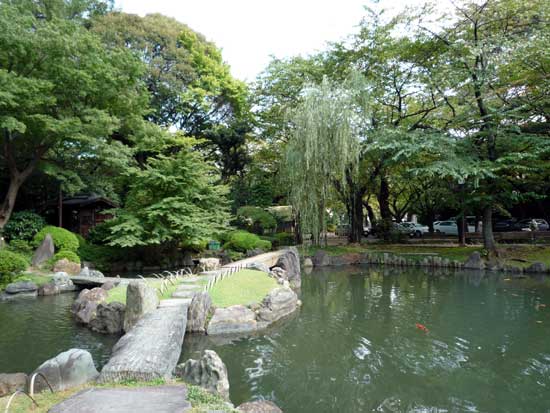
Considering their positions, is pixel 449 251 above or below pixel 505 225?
below

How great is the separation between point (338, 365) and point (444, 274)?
10348 mm

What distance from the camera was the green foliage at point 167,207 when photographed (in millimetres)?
12664

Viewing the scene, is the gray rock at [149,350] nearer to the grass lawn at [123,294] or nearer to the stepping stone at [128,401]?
the stepping stone at [128,401]

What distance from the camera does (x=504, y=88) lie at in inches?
560


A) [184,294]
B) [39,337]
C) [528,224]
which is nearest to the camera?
[39,337]

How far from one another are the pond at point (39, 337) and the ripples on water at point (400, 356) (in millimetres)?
1700

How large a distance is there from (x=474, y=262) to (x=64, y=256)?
1633 centimetres

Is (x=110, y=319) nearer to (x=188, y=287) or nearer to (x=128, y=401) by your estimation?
(x=188, y=287)

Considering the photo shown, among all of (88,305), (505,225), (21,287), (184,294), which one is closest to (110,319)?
(88,305)

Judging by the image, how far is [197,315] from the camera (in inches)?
247

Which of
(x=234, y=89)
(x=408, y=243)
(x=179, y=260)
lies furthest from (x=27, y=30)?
(x=408, y=243)

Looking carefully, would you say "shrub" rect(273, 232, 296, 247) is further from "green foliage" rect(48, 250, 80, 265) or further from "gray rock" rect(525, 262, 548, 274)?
"gray rock" rect(525, 262, 548, 274)

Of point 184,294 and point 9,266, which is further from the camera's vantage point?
point 9,266

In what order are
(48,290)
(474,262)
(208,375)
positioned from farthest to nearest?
(474,262) < (48,290) < (208,375)
